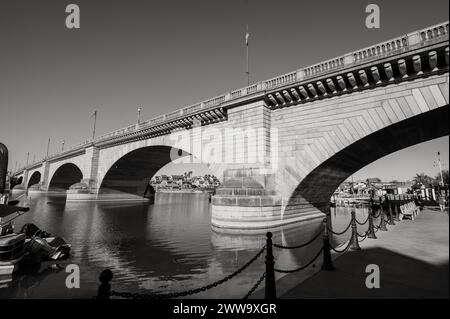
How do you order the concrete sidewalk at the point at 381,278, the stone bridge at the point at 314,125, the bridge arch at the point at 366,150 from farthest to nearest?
the bridge arch at the point at 366,150 < the stone bridge at the point at 314,125 < the concrete sidewalk at the point at 381,278

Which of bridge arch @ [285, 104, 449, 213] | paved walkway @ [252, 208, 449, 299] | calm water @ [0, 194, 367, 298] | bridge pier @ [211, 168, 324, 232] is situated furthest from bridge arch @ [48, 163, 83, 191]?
paved walkway @ [252, 208, 449, 299]

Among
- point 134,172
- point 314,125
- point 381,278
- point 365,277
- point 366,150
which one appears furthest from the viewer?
point 134,172

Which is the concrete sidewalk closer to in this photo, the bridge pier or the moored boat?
the bridge pier

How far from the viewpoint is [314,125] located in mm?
16703

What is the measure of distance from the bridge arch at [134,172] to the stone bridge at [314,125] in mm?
12628

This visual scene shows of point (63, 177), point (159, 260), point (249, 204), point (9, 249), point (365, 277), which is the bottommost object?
point (159, 260)

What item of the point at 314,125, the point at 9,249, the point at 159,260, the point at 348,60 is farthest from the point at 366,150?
the point at 9,249

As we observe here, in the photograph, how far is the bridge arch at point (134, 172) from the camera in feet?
120

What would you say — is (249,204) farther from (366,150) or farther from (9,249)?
(9,249)

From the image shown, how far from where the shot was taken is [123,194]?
154 ft

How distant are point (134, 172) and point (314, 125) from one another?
36.1m

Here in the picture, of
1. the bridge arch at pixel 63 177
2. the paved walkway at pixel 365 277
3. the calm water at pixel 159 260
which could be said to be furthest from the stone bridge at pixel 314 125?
the bridge arch at pixel 63 177
